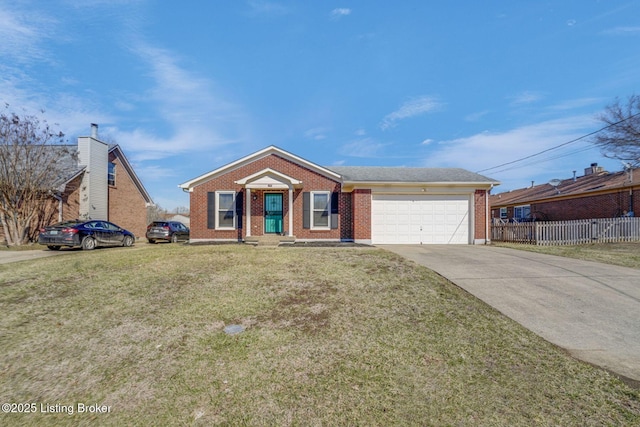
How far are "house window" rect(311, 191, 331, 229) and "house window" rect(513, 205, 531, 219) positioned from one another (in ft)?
68.4

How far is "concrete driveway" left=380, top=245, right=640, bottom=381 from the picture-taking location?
13.1 feet

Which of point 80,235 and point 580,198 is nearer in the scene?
point 80,235

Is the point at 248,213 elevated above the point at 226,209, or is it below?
below

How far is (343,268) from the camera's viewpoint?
290 inches

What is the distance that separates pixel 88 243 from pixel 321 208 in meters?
11.3

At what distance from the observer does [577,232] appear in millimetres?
14359

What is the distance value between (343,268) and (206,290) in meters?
3.27

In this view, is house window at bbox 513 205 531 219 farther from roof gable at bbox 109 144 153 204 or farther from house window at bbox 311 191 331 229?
roof gable at bbox 109 144 153 204

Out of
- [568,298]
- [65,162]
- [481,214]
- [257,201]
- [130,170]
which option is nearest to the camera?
[568,298]

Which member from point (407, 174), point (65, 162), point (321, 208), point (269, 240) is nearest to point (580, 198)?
point (407, 174)

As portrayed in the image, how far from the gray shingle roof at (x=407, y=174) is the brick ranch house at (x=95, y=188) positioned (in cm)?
1625

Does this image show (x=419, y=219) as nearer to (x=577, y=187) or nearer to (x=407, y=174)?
(x=407, y=174)

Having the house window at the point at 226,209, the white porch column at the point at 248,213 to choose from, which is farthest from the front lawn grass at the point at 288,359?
the house window at the point at 226,209

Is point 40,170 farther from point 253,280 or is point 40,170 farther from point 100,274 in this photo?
point 253,280
